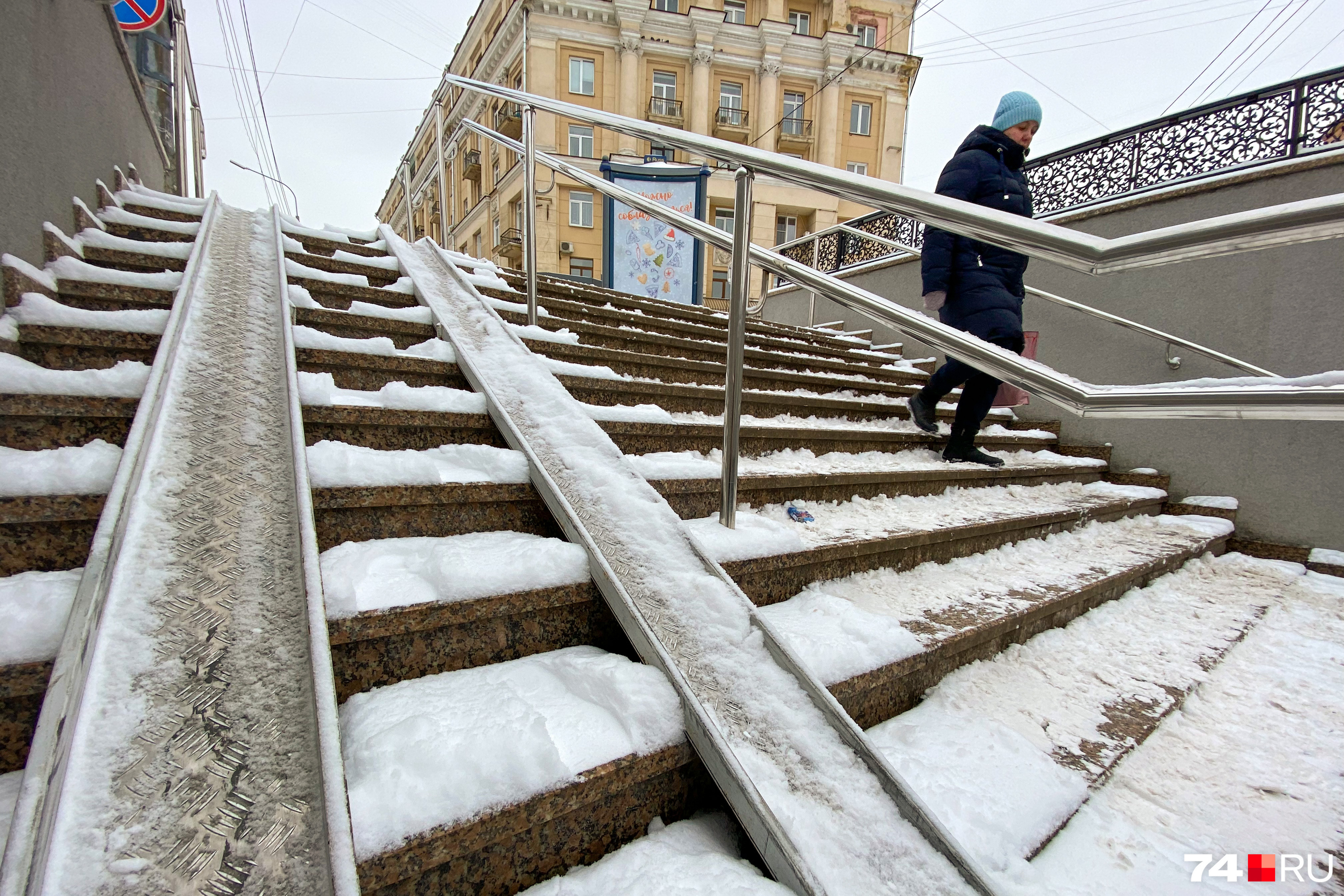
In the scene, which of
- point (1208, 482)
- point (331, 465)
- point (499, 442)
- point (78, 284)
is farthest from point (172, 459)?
point (1208, 482)

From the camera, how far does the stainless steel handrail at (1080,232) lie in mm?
817

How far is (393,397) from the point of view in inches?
62.0

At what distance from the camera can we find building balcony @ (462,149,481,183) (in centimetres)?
2123

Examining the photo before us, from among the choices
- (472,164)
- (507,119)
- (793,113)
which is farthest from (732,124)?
(472,164)

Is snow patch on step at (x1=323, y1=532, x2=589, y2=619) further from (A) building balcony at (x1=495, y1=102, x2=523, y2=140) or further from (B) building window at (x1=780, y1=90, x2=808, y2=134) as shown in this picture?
(B) building window at (x1=780, y1=90, x2=808, y2=134)

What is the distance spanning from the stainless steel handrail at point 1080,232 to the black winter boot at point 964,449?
1652 mm

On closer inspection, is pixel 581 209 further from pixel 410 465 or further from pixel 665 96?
pixel 410 465

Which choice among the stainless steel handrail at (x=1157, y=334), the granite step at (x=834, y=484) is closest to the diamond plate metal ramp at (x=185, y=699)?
the granite step at (x=834, y=484)

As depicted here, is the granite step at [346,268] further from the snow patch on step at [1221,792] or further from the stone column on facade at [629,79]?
the stone column on facade at [629,79]

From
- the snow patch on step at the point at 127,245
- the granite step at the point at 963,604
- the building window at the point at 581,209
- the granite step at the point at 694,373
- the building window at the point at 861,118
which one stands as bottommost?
the granite step at the point at 963,604

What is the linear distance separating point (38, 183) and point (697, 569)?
2.51 m

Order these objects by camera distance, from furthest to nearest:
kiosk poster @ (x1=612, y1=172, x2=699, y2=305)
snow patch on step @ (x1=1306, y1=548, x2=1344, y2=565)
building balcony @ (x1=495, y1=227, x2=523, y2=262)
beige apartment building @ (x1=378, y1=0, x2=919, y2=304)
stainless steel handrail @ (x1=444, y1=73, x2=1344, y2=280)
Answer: building balcony @ (x1=495, y1=227, x2=523, y2=262)
beige apartment building @ (x1=378, y1=0, x2=919, y2=304)
kiosk poster @ (x1=612, y1=172, x2=699, y2=305)
snow patch on step @ (x1=1306, y1=548, x2=1344, y2=565)
stainless steel handrail @ (x1=444, y1=73, x2=1344, y2=280)

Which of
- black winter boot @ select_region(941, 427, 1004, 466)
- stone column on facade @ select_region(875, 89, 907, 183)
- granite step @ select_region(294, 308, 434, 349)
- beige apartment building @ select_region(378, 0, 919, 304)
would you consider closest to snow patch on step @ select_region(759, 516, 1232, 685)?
black winter boot @ select_region(941, 427, 1004, 466)

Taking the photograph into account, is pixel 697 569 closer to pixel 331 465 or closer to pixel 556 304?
pixel 331 465
